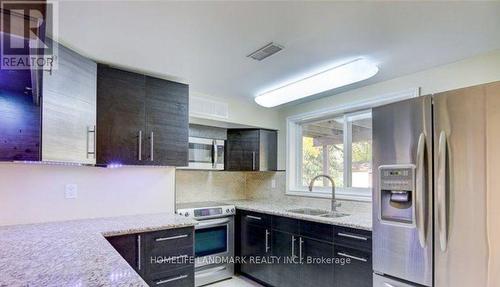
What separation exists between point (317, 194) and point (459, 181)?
1.79m

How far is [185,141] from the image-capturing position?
280 cm

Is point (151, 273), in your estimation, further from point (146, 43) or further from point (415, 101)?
point (415, 101)

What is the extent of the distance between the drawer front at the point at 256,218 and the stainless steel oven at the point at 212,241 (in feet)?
0.49

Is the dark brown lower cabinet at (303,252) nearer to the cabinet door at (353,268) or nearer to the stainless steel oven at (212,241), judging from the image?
the cabinet door at (353,268)

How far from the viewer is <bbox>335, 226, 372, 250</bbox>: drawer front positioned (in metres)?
2.18

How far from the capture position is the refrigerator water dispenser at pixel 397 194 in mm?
1820

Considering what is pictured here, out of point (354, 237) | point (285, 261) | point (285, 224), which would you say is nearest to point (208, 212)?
point (285, 224)

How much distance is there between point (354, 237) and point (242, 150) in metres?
1.87

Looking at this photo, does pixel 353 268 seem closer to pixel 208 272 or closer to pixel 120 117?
pixel 208 272

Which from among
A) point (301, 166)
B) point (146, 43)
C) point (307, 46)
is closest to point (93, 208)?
point (146, 43)

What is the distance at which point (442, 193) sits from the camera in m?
1.66

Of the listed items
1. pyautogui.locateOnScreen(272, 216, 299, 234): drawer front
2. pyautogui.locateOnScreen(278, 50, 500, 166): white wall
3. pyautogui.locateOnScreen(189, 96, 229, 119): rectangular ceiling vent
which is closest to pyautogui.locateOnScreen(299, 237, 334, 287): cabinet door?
pyautogui.locateOnScreen(272, 216, 299, 234): drawer front

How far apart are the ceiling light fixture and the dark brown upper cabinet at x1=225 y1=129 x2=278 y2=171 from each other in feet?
2.33

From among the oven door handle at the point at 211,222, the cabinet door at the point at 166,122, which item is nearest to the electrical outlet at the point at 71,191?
the cabinet door at the point at 166,122
